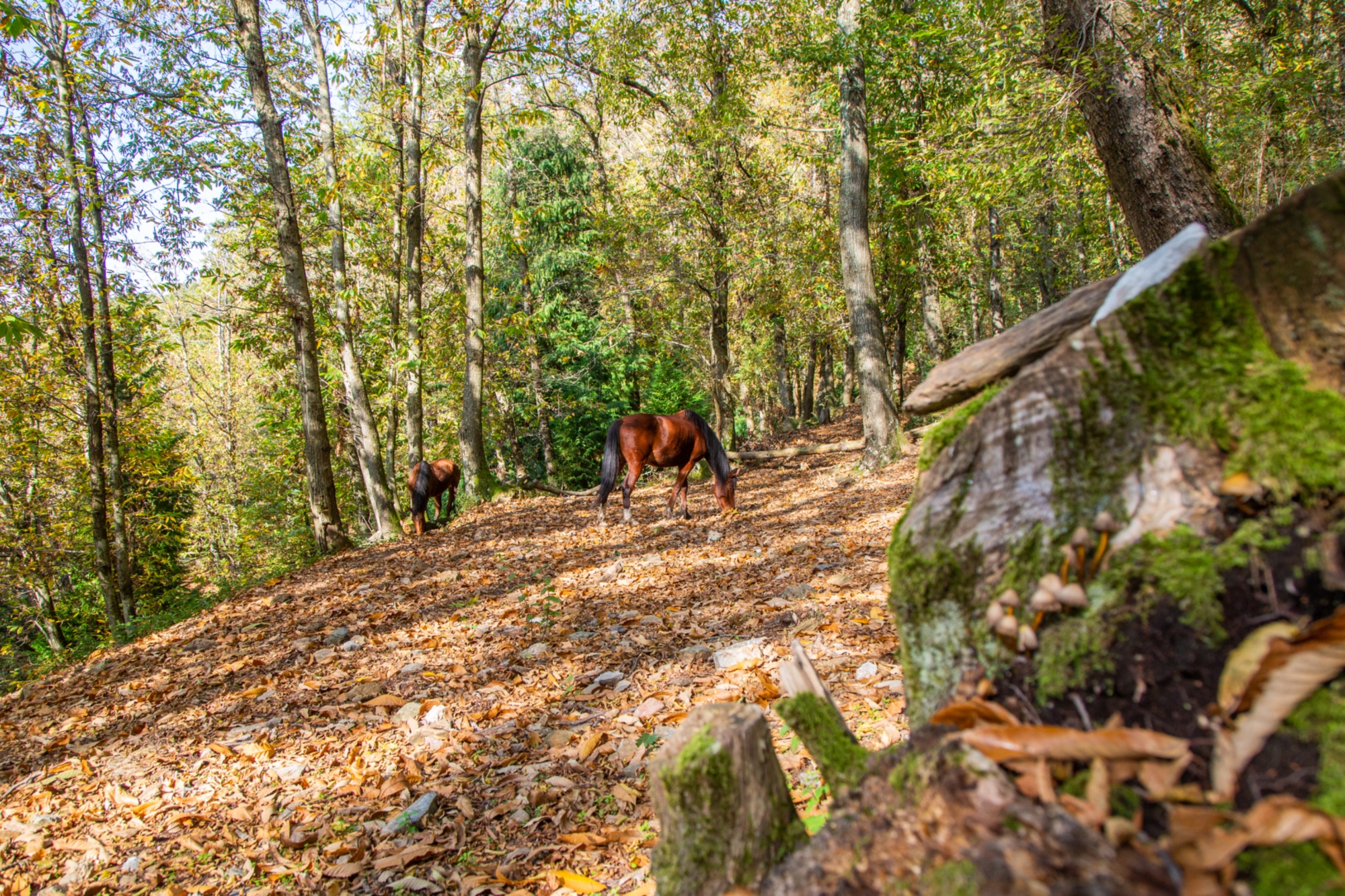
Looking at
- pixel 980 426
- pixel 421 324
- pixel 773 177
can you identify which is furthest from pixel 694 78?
pixel 980 426

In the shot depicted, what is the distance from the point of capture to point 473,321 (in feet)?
40.9

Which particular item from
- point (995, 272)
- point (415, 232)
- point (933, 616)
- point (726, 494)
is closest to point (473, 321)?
point (415, 232)

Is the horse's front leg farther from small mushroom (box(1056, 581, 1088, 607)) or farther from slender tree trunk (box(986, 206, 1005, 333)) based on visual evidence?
slender tree trunk (box(986, 206, 1005, 333))

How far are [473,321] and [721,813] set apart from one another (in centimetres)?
1220

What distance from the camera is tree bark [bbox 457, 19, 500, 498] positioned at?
Result: 12.2 m

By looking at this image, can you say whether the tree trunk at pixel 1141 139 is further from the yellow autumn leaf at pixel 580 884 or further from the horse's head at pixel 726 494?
the yellow autumn leaf at pixel 580 884

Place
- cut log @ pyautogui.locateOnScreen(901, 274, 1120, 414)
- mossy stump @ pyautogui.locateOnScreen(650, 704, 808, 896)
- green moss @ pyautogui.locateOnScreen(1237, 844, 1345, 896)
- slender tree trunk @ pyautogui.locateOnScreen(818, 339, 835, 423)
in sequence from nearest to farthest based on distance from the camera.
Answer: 1. green moss @ pyautogui.locateOnScreen(1237, 844, 1345, 896)
2. mossy stump @ pyautogui.locateOnScreen(650, 704, 808, 896)
3. cut log @ pyautogui.locateOnScreen(901, 274, 1120, 414)
4. slender tree trunk @ pyautogui.locateOnScreen(818, 339, 835, 423)

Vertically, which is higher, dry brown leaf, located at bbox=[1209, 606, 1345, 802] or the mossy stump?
dry brown leaf, located at bbox=[1209, 606, 1345, 802]

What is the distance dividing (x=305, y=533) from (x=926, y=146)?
69.3ft

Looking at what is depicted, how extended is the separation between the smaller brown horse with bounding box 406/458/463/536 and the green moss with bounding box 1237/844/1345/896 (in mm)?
10998

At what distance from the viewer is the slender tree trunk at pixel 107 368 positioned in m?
11.5

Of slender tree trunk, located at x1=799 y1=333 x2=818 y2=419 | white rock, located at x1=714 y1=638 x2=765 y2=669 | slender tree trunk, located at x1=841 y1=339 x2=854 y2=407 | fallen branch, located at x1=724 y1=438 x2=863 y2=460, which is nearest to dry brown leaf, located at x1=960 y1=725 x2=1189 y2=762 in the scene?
white rock, located at x1=714 y1=638 x2=765 y2=669

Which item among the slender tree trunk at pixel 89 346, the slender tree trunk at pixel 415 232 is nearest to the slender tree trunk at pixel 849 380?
the slender tree trunk at pixel 415 232

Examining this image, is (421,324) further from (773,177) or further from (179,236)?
(773,177)
